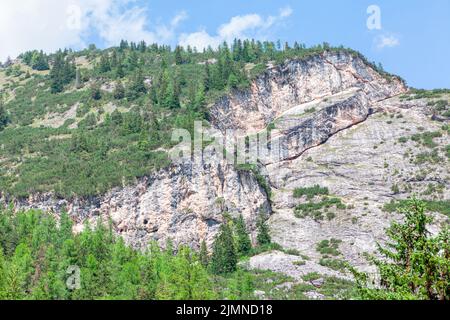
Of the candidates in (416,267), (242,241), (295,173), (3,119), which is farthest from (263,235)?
(3,119)

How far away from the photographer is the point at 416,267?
2748 cm

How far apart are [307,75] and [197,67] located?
110 ft

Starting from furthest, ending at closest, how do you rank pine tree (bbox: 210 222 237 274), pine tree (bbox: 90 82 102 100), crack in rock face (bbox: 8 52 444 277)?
pine tree (bbox: 90 82 102 100) → crack in rock face (bbox: 8 52 444 277) → pine tree (bbox: 210 222 237 274)

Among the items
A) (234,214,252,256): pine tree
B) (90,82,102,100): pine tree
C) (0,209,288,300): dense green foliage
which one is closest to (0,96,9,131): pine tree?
(90,82,102,100): pine tree

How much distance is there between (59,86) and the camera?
161250mm

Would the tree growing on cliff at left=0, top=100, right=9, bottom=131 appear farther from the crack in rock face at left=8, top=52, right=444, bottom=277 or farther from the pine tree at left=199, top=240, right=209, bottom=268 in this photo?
the pine tree at left=199, top=240, right=209, bottom=268

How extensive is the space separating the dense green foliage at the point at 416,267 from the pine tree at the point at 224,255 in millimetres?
59160

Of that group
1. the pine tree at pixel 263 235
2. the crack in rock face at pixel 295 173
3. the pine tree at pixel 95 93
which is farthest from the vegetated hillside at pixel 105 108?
the pine tree at pixel 263 235

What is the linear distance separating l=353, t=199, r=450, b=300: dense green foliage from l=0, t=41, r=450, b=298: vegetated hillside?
37.3 m

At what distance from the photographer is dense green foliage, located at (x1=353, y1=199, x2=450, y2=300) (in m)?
26.6

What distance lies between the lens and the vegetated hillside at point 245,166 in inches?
3816

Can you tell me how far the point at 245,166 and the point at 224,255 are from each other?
26503 mm
